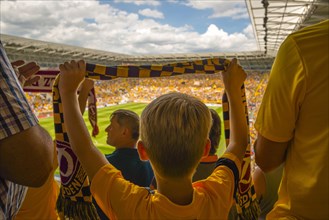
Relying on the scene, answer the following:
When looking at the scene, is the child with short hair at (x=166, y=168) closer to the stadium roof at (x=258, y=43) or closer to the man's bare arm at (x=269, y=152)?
the man's bare arm at (x=269, y=152)

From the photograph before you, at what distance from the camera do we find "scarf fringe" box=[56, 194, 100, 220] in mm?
1607

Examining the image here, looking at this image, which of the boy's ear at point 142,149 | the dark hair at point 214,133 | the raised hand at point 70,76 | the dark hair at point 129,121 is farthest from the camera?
the dark hair at point 129,121

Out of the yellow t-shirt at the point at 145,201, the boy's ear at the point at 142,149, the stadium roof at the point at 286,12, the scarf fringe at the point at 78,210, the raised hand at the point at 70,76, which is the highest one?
the stadium roof at the point at 286,12

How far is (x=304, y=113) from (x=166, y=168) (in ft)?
1.74

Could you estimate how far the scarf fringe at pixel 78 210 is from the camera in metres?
1.61

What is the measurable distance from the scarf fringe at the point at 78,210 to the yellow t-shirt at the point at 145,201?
17.5 inches

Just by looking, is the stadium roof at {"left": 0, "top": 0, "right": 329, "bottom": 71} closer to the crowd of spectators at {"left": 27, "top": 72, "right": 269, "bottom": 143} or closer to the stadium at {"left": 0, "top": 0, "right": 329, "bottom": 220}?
the stadium at {"left": 0, "top": 0, "right": 329, "bottom": 220}

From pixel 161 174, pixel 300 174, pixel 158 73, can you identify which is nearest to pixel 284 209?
pixel 300 174

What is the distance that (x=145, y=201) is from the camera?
1.16 metres

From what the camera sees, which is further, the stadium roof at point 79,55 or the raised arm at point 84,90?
the stadium roof at point 79,55

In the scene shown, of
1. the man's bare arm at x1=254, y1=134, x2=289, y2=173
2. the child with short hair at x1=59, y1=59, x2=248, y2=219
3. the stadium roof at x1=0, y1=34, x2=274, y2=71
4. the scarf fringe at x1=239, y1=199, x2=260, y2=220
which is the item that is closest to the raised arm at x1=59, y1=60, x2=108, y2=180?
the child with short hair at x1=59, y1=59, x2=248, y2=219

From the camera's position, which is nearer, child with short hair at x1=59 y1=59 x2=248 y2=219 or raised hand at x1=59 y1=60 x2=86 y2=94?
child with short hair at x1=59 y1=59 x2=248 y2=219

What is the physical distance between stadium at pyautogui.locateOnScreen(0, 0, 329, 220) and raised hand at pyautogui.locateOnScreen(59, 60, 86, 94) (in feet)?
1.35

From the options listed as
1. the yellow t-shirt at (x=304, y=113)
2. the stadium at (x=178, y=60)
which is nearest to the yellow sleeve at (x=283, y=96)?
the yellow t-shirt at (x=304, y=113)
